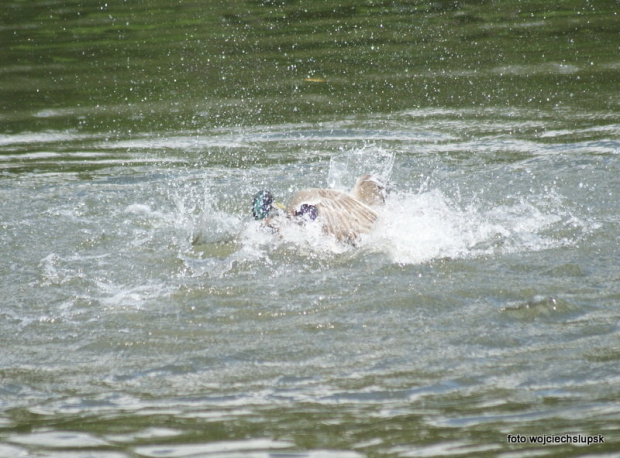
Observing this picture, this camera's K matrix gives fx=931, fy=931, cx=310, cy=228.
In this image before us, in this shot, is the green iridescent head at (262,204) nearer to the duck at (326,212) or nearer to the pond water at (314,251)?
the duck at (326,212)

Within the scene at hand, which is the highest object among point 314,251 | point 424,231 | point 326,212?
point 326,212

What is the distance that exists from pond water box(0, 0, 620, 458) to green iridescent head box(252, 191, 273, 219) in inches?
5.4

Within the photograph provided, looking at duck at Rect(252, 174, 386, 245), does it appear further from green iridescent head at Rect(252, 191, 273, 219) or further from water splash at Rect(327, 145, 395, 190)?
water splash at Rect(327, 145, 395, 190)

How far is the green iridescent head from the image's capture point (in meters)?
6.47

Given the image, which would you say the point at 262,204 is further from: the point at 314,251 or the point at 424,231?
the point at 424,231

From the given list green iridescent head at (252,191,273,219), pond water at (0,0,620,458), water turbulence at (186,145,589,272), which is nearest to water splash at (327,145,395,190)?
pond water at (0,0,620,458)

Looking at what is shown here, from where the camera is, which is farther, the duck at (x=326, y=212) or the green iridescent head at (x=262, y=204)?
the green iridescent head at (x=262, y=204)

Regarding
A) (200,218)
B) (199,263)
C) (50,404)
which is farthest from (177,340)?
(200,218)

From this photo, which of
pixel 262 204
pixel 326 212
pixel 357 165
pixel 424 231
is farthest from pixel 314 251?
pixel 357 165

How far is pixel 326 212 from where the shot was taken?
6398mm

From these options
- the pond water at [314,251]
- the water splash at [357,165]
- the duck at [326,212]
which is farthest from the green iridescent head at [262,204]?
the water splash at [357,165]

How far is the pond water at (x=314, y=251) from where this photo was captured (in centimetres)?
423

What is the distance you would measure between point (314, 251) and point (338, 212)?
0.37 m

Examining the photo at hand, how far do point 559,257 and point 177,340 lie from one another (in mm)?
2480
